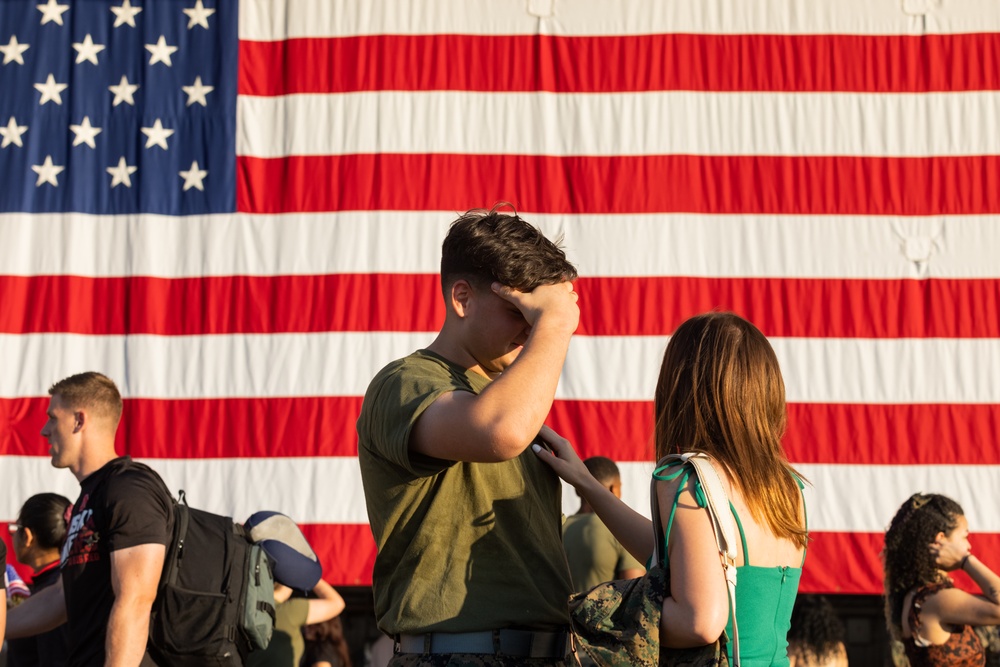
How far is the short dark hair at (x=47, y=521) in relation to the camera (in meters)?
4.92

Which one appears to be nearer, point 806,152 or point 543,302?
point 543,302

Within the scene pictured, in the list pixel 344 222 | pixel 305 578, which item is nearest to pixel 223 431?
pixel 344 222

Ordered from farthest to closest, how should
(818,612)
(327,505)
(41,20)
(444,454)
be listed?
(41,20)
(327,505)
(818,612)
(444,454)

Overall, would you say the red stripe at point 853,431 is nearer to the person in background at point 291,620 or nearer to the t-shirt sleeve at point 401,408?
the person in background at point 291,620

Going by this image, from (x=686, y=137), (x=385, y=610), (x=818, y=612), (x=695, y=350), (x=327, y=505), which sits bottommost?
(x=818, y=612)

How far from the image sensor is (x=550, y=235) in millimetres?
6234

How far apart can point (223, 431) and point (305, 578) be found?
2.32 m

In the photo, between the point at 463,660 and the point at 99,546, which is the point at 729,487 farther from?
the point at 99,546

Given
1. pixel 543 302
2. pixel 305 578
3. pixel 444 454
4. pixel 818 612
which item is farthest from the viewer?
pixel 818 612

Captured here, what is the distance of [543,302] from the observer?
1.95m

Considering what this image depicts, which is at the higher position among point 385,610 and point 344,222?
point 344,222

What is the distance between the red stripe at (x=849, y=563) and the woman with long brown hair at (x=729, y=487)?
13.7 feet

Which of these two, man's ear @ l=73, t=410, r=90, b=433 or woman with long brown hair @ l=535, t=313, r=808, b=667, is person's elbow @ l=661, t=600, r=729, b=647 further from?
A: man's ear @ l=73, t=410, r=90, b=433

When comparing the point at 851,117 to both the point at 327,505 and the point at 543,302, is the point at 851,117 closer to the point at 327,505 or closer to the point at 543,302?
the point at 327,505
